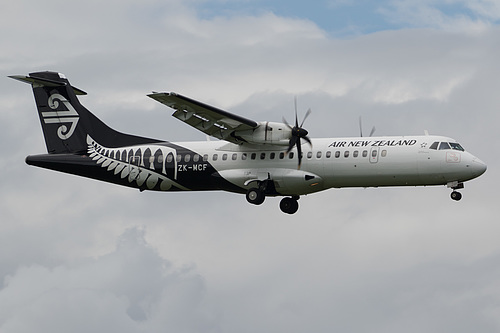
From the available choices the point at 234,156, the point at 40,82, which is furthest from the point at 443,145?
the point at 40,82

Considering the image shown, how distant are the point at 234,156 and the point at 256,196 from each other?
2.05 m

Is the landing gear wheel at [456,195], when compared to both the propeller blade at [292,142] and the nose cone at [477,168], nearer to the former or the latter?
the nose cone at [477,168]

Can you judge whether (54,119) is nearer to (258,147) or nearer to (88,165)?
(88,165)

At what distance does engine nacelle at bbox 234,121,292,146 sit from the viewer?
3594 cm

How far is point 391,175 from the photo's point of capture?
1390 inches

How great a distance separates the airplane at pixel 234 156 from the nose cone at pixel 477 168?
4cm

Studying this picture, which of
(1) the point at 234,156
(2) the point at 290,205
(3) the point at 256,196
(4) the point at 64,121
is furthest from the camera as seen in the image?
(4) the point at 64,121

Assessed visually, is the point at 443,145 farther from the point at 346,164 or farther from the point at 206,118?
the point at 206,118

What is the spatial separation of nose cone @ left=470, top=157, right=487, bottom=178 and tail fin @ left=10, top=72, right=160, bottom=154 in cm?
1449

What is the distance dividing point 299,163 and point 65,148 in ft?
35.9

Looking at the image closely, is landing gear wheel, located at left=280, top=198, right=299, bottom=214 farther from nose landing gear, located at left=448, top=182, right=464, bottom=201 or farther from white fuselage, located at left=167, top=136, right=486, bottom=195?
nose landing gear, located at left=448, top=182, right=464, bottom=201

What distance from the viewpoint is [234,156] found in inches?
1484

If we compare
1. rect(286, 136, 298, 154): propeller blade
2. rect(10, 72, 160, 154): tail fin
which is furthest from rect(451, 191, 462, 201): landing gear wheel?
rect(10, 72, 160, 154): tail fin

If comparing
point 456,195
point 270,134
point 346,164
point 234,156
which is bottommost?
point 456,195
